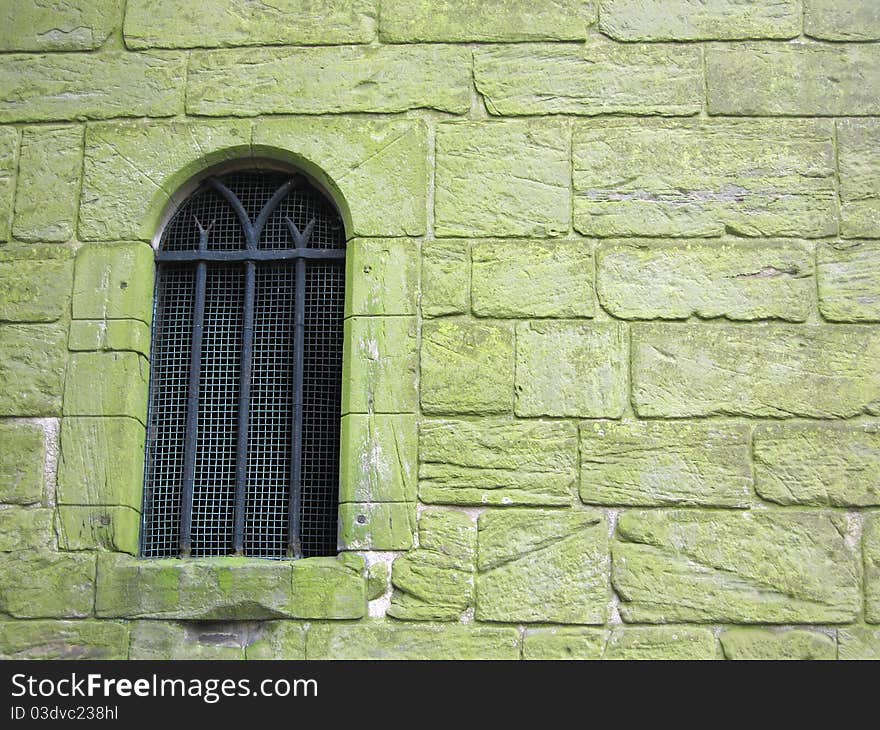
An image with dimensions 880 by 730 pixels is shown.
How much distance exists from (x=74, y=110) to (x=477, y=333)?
1843 millimetres

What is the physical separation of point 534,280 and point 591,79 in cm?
84

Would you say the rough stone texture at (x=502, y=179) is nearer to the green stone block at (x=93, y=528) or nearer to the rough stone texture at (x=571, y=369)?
the rough stone texture at (x=571, y=369)

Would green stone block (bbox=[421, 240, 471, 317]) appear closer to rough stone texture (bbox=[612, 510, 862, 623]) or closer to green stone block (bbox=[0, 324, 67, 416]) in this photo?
rough stone texture (bbox=[612, 510, 862, 623])

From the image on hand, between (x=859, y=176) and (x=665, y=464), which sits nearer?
(x=665, y=464)

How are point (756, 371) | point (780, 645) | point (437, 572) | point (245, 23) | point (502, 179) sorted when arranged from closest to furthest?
point (780, 645) < point (437, 572) < point (756, 371) < point (502, 179) < point (245, 23)

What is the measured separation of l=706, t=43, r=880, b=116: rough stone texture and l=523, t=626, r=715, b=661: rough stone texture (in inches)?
77.0

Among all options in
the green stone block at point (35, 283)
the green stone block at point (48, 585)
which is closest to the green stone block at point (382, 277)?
the green stone block at point (35, 283)

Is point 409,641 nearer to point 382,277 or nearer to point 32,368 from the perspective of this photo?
point 382,277

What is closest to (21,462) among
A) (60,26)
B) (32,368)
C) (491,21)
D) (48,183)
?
(32,368)

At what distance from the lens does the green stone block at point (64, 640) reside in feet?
14.3

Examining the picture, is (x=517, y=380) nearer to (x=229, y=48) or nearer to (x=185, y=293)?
(x=185, y=293)

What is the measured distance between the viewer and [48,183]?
4.80 m

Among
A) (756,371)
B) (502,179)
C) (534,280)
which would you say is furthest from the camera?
(502,179)

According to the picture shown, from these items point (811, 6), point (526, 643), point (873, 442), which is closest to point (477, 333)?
point (526, 643)
